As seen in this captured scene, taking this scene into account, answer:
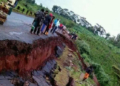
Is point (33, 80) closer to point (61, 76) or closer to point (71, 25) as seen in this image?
point (61, 76)

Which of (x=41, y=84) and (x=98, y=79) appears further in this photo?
(x=98, y=79)

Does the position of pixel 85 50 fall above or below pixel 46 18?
below

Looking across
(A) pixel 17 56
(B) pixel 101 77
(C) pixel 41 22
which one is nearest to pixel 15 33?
(A) pixel 17 56

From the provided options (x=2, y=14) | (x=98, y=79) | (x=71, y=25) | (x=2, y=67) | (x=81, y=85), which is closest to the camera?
(x=2, y=67)

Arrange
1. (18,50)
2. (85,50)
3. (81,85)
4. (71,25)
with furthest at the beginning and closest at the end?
(71,25) → (85,50) → (81,85) → (18,50)

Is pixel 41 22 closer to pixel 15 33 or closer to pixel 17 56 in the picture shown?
pixel 15 33

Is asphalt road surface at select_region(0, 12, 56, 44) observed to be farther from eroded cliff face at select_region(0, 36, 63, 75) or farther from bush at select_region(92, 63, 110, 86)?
bush at select_region(92, 63, 110, 86)

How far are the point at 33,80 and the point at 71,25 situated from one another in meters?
60.0

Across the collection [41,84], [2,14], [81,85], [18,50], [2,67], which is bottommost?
[81,85]

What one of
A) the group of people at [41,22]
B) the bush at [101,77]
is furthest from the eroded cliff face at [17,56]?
the bush at [101,77]

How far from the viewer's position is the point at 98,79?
3038cm

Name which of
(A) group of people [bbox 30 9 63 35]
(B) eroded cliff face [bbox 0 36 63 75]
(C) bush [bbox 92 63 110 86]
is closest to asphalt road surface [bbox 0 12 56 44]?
(B) eroded cliff face [bbox 0 36 63 75]

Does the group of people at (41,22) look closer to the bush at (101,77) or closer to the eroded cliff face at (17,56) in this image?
the eroded cliff face at (17,56)

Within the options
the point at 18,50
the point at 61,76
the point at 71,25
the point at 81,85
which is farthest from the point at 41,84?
the point at 71,25
